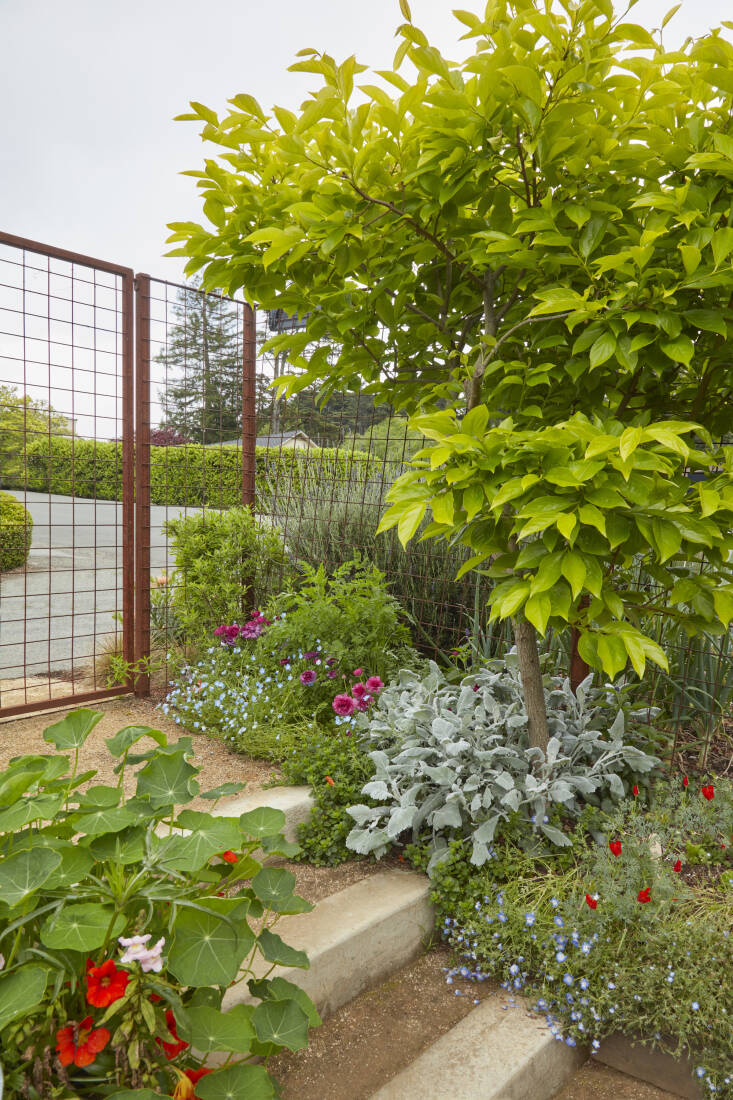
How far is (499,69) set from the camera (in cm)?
136

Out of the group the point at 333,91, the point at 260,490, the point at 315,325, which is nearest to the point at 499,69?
the point at 333,91

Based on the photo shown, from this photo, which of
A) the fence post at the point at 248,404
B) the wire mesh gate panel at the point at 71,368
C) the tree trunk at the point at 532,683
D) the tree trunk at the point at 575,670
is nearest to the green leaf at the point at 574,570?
the tree trunk at the point at 532,683

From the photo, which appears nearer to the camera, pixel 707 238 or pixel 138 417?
pixel 707 238

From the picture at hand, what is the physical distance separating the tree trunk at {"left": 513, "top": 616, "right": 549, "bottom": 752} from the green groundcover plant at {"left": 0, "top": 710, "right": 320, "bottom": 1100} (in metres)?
1.10

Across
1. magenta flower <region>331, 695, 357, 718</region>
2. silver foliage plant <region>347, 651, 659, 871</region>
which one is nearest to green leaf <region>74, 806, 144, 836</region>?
Result: silver foliage plant <region>347, 651, 659, 871</region>

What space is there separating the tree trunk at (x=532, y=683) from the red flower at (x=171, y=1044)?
1.37 m

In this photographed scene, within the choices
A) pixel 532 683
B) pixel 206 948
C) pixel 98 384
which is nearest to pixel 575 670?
pixel 532 683

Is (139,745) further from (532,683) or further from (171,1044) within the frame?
(171,1044)

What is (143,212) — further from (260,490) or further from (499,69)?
(499,69)

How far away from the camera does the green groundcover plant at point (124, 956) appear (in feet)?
3.04

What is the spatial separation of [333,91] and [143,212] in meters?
15.7

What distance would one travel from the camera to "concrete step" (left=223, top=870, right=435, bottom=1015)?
1.59 m

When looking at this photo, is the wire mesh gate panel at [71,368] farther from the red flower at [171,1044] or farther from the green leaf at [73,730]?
the red flower at [171,1044]

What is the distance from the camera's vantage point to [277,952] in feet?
3.80
